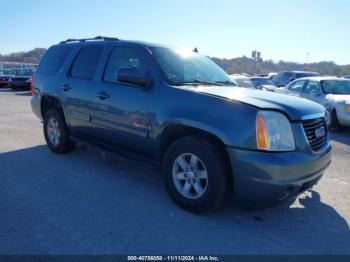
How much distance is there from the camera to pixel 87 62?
16.9 ft

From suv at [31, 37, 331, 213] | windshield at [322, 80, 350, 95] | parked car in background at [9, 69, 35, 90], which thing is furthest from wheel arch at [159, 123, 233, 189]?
parked car in background at [9, 69, 35, 90]

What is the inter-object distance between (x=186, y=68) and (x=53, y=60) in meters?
2.87

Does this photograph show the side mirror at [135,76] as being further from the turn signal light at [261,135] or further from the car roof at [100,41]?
the turn signal light at [261,135]

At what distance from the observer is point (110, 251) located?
289 centimetres

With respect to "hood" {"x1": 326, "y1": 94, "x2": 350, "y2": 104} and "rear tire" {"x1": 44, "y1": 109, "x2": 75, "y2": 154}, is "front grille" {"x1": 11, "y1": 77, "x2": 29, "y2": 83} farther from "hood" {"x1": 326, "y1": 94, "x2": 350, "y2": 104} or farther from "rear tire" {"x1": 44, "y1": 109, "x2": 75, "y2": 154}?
"hood" {"x1": 326, "y1": 94, "x2": 350, "y2": 104}

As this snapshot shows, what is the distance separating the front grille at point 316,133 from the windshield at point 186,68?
139 centimetres

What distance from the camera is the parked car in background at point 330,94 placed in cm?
847

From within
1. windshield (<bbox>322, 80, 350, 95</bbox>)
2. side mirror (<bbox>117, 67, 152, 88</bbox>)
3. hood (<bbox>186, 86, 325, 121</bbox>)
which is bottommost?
windshield (<bbox>322, 80, 350, 95</bbox>)

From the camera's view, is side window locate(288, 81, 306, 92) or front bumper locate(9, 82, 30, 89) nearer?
side window locate(288, 81, 306, 92)

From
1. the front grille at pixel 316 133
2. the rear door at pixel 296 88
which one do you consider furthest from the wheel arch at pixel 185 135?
the rear door at pixel 296 88

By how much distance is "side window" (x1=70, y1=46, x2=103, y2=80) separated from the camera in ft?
16.2

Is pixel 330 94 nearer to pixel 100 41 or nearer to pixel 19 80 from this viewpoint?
pixel 100 41

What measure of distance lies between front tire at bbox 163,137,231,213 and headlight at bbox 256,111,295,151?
500mm

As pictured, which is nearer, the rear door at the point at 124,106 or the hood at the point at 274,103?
the hood at the point at 274,103
